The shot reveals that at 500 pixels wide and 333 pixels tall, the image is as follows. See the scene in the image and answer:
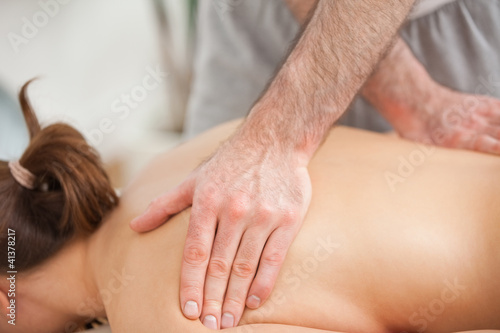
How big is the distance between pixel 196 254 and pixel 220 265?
0.17ft

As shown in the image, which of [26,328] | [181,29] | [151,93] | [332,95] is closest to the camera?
[332,95]

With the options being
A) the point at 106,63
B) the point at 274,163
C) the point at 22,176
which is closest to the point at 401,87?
the point at 274,163

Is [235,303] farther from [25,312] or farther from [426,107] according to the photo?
[426,107]

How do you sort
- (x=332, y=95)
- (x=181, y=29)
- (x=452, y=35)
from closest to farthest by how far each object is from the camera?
1. (x=332, y=95)
2. (x=452, y=35)
3. (x=181, y=29)

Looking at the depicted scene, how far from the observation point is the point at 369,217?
1.04 metres

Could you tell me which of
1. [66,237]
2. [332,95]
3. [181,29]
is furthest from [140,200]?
[181,29]

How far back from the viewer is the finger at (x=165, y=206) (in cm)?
106

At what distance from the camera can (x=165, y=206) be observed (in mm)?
1062

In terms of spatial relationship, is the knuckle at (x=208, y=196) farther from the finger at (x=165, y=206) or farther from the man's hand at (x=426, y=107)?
the man's hand at (x=426, y=107)

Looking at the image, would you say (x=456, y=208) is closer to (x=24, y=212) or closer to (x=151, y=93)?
(x=24, y=212)

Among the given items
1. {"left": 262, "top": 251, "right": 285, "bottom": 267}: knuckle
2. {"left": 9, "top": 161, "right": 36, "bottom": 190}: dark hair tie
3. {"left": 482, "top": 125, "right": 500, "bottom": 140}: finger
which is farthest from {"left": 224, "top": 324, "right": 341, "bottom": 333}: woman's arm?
{"left": 482, "top": 125, "right": 500, "bottom": 140}: finger

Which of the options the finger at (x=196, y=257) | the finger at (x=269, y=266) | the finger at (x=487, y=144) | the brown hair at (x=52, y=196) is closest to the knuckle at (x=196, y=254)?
the finger at (x=196, y=257)

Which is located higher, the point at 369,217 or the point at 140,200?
the point at 369,217

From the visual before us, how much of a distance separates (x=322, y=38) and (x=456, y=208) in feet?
1.53
